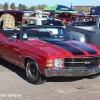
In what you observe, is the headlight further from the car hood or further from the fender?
the fender

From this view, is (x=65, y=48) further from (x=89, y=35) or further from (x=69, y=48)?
(x=89, y=35)

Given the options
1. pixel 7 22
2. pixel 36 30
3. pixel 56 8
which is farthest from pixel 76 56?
pixel 56 8

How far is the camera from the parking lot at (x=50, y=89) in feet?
17.8

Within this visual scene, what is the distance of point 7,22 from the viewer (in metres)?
14.1

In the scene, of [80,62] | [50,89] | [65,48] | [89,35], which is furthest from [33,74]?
[89,35]

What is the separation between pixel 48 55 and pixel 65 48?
1.96ft

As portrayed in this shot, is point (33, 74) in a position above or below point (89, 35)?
below

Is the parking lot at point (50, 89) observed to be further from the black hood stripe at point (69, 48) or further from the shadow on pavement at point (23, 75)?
the black hood stripe at point (69, 48)

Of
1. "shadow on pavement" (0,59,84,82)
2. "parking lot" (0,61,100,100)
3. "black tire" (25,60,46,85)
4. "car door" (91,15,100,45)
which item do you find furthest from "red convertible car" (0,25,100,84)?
"car door" (91,15,100,45)

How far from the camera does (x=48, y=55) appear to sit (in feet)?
18.9

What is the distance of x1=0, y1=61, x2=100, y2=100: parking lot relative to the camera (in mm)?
5418

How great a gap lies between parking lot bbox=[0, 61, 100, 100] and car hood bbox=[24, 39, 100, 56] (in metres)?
0.79

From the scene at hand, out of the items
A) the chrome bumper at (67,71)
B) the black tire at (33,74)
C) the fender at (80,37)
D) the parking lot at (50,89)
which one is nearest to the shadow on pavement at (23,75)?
the parking lot at (50,89)

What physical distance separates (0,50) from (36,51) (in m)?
2.34
